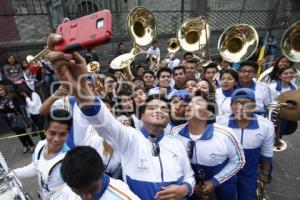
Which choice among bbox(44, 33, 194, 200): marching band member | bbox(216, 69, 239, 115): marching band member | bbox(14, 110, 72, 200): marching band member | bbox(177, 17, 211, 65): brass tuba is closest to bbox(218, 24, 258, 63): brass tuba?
bbox(177, 17, 211, 65): brass tuba

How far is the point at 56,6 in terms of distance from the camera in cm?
889

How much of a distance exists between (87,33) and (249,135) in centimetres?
236

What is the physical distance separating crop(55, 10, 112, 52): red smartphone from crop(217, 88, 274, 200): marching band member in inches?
86.0

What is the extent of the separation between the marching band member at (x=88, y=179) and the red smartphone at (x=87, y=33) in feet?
2.18

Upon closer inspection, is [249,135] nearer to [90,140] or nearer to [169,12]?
[90,140]

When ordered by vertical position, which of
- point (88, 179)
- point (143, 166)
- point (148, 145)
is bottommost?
point (143, 166)

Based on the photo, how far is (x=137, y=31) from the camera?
719 cm

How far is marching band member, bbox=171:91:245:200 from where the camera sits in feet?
8.38

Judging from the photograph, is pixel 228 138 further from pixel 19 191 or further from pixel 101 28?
pixel 19 191

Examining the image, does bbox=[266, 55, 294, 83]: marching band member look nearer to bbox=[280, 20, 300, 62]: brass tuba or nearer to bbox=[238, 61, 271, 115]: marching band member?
bbox=[238, 61, 271, 115]: marching band member

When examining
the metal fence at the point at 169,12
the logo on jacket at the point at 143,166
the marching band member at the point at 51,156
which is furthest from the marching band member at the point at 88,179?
the metal fence at the point at 169,12

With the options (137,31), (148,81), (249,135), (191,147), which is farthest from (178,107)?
(137,31)

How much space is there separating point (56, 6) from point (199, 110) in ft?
26.3

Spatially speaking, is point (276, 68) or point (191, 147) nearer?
point (191, 147)
